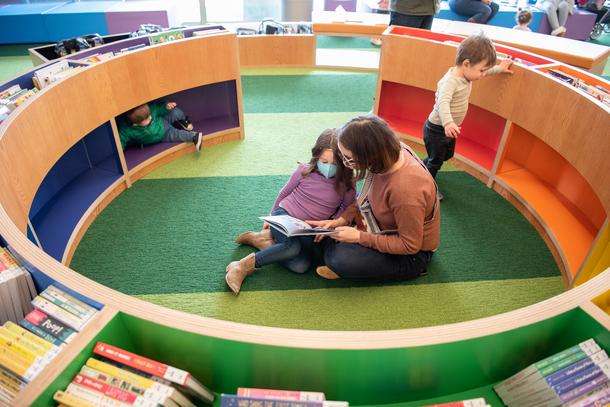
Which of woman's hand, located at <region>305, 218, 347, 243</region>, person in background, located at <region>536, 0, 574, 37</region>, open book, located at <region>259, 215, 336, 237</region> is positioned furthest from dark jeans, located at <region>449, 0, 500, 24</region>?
open book, located at <region>259, 215, 336, 237</region>

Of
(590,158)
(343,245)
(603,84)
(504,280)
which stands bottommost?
(504,280)

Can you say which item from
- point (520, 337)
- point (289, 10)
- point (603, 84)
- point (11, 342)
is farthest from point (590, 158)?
point (289, 10)

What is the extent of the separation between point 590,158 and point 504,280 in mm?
886

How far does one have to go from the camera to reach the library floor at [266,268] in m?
2.58

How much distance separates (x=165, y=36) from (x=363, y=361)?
137 inches

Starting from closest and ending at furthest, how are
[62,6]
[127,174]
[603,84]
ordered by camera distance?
1. [603,84]
2. [127,174]
3. [62,6]

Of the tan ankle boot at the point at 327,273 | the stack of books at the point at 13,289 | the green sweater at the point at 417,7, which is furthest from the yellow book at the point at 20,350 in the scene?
the green sweater at the point at 417,7

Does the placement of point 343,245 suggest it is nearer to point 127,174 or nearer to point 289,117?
point 127,174

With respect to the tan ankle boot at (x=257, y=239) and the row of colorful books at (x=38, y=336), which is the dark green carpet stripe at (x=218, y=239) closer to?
the tan ankle boot at (x=257, y=239)

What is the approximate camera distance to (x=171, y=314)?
1.30 m

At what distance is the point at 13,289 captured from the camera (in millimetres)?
1498

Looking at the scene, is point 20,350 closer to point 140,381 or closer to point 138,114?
point 140,381

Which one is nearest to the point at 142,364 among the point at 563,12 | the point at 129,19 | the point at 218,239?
the point at 218,239

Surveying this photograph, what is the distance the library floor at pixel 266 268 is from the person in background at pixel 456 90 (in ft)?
1.72
